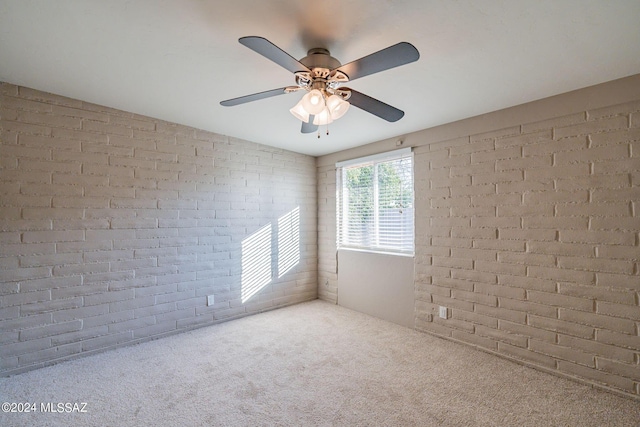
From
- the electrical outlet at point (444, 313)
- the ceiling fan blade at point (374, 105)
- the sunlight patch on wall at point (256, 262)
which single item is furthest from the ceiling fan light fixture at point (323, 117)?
the electrical outlet at point (444, 313)

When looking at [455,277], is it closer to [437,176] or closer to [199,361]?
[437,176]

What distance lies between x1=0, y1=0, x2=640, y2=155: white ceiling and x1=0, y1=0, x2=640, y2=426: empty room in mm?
16

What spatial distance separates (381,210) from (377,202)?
0.43 ft

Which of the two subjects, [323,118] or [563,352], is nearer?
[323,118]

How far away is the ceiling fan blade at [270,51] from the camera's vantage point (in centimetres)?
130

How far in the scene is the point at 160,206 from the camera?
3238 millimetres

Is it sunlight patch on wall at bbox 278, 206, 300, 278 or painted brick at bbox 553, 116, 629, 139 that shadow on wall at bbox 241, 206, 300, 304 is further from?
painted brick at bbox 553, 116, 629, 139

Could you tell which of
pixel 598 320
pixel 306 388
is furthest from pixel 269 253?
pixel 598 320

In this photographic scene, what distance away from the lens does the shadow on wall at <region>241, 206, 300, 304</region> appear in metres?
3.96

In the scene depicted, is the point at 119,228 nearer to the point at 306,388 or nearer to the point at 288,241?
the point at 288,241

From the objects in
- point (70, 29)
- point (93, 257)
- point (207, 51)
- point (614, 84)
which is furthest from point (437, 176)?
point (93, 257)

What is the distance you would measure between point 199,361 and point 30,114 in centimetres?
263

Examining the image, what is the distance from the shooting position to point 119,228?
2.97m

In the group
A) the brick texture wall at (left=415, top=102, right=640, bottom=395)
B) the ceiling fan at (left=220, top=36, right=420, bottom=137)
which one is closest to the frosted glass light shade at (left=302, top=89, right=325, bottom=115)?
the ceiling fan at (left=220, top=36, right=420, bottom=137)
